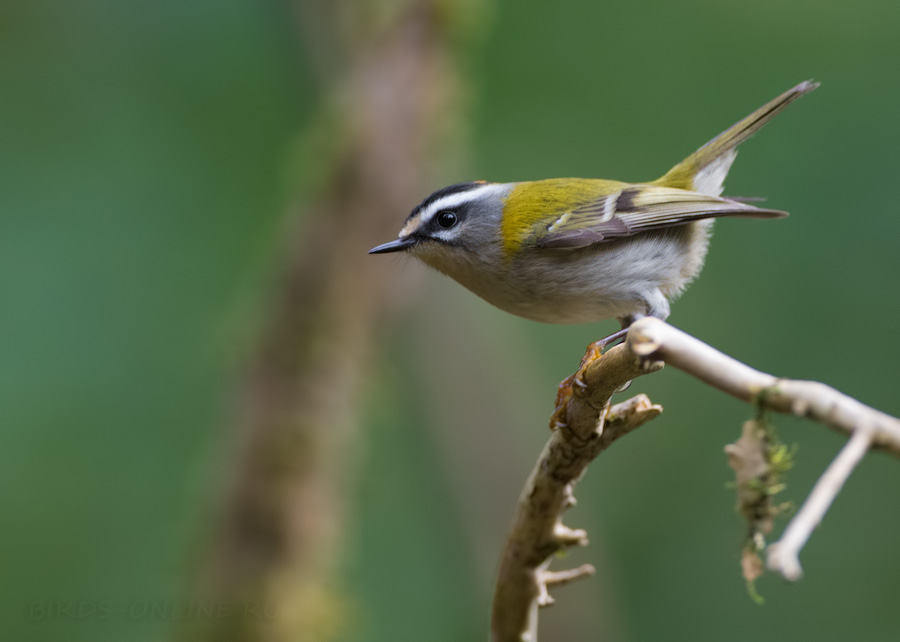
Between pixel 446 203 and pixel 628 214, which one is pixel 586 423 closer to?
pixel 628 214

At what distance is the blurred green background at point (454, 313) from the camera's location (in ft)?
19.7

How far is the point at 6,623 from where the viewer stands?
19.4 ft

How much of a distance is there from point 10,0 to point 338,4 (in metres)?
3.06

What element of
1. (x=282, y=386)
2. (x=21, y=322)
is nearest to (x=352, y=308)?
(x=282, y=386)

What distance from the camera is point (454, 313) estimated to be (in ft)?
21.1

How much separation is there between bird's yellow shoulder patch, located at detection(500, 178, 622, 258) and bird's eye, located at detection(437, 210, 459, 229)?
0.22 m

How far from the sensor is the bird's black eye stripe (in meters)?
3.44

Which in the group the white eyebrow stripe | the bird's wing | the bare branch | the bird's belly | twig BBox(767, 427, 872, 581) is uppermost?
the white eyebrow stripe

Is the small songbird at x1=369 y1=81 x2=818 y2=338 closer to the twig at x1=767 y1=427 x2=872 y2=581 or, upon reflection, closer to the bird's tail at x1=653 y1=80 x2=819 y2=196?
the bird's tail at x1=653 y1=80 x2=819 y2=196

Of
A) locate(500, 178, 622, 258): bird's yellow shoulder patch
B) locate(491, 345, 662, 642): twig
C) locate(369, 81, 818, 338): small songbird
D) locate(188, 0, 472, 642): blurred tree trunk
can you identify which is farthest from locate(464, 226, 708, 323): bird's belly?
locate(188, 0, 472, 642): blurred tree trunk

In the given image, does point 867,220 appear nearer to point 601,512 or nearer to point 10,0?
point 601,512

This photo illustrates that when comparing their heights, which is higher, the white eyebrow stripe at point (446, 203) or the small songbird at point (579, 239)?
the white eyebrow stripe at point (446, 203)

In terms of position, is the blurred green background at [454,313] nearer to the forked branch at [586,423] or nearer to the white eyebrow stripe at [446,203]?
the white eyebrow stripe at [446,203]

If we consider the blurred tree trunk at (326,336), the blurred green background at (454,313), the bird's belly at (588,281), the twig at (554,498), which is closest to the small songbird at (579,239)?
the bird's belly at (588,281)
